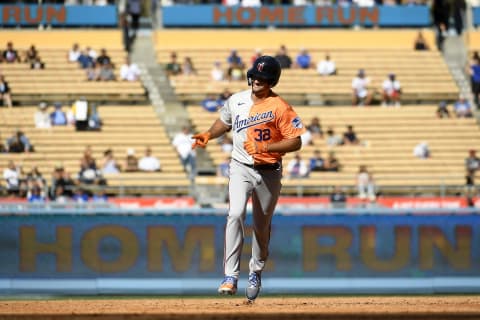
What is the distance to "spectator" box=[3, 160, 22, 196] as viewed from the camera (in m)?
21.5

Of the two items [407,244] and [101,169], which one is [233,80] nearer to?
[101,169]

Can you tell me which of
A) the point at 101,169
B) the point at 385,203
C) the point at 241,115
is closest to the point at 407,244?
the point at 385,203

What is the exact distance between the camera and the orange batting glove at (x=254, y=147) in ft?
34.3

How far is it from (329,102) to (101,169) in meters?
7.52

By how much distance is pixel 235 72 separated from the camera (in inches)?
1093

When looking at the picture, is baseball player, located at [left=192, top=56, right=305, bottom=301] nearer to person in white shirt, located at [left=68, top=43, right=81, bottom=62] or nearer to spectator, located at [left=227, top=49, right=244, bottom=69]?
spectator, located at [left=227, top=49, right=244, bottom=69]

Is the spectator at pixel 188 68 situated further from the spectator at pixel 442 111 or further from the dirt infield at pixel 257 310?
the dirt infield at pixel 257 310

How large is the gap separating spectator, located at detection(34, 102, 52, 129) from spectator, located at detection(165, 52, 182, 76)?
13.1ft

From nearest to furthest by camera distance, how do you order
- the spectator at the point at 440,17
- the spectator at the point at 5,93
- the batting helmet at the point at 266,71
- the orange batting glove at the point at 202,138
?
the batting helmet at the point at 266,71 → the orange batting glove at the point at 202,138 → the spectator at the point at 5,93 → the spectator at the point at 440,17

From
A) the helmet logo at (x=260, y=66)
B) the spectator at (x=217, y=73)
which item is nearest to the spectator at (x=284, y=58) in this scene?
the spectator at (x=217, y=73)

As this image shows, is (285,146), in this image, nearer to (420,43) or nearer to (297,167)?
(297,167)

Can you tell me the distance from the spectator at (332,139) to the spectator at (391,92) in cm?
273

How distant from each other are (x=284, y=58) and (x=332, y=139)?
12.2 feet

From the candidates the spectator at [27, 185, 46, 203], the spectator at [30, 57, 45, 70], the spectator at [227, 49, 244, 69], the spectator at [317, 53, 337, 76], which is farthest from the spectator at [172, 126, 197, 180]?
the spectator at [317, 53, 337, 76]
